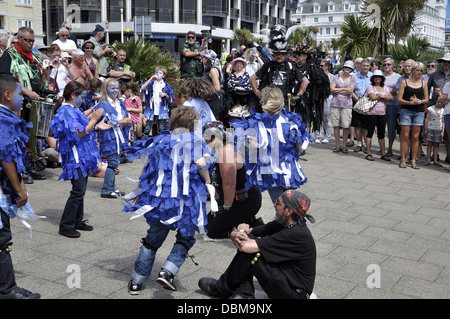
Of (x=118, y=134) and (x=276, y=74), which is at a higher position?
(x=276, y=74)

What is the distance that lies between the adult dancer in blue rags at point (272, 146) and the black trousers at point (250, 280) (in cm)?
137

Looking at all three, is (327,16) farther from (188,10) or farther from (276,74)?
(276,74)

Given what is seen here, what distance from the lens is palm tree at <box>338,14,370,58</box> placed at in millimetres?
24016

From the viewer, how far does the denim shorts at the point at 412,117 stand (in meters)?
10.1

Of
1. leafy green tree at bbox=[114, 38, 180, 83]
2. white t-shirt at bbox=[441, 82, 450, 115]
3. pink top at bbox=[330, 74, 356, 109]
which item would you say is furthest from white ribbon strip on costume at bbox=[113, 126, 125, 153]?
leafy green tree at bbox=[114, 38, 180, 83]

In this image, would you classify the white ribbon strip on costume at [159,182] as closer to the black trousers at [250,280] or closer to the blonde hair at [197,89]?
the black trousers at [250,280]

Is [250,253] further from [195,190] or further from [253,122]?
[253,122]

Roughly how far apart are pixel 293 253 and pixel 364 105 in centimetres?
775

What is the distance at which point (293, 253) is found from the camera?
12.4 feet

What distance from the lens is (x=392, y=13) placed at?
25.8 meters

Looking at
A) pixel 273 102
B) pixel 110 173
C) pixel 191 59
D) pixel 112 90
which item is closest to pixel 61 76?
pixel 112 90

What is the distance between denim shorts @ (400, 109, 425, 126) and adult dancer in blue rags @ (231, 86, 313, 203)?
552 cm

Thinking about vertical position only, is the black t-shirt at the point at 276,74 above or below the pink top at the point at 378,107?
above

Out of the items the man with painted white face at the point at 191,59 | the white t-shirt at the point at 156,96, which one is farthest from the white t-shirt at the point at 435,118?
the white t-shirt at the point at 156,96
